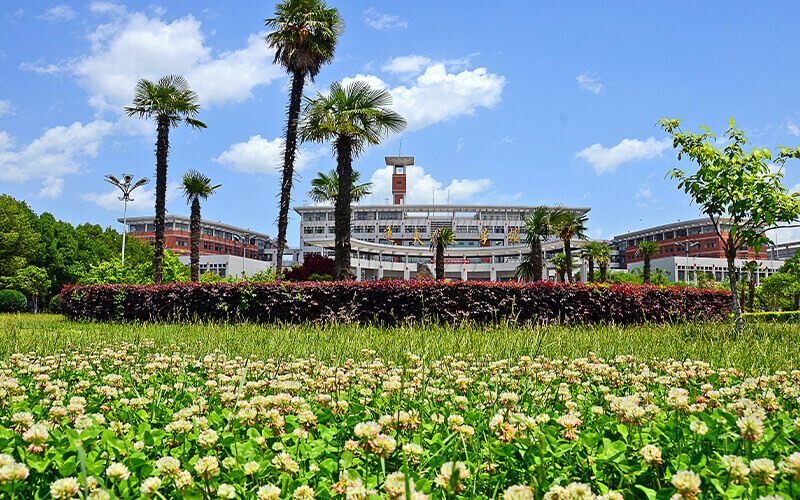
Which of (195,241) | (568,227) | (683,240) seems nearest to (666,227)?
(683,240)

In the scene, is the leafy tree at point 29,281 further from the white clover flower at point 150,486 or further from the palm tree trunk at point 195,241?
the white clover flower at point 150,486

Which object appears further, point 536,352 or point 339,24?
point 339,24

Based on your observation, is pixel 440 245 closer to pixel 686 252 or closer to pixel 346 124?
pixel 346 124

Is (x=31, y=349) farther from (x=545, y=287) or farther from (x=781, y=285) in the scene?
(x=781, y=285)

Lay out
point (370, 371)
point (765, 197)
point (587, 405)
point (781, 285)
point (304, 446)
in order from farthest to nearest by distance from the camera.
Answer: point (781, 285) → point (765, 197) → point (370, 371) → point (587, 405) → point (304, 446)

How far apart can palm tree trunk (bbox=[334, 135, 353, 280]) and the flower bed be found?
1192cm

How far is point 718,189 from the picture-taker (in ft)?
28.9

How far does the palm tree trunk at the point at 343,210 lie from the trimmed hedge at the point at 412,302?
9.60 feet

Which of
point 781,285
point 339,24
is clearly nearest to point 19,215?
point 339,24

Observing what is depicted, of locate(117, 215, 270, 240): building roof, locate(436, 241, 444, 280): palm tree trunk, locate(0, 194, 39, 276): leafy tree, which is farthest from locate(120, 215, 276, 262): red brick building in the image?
locate(436, 241, 444, 280): palm tree trunk

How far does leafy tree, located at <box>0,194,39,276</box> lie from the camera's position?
110ft

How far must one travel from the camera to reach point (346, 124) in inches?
651

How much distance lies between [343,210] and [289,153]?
4882mm

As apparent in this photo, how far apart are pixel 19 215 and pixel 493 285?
39422mm
